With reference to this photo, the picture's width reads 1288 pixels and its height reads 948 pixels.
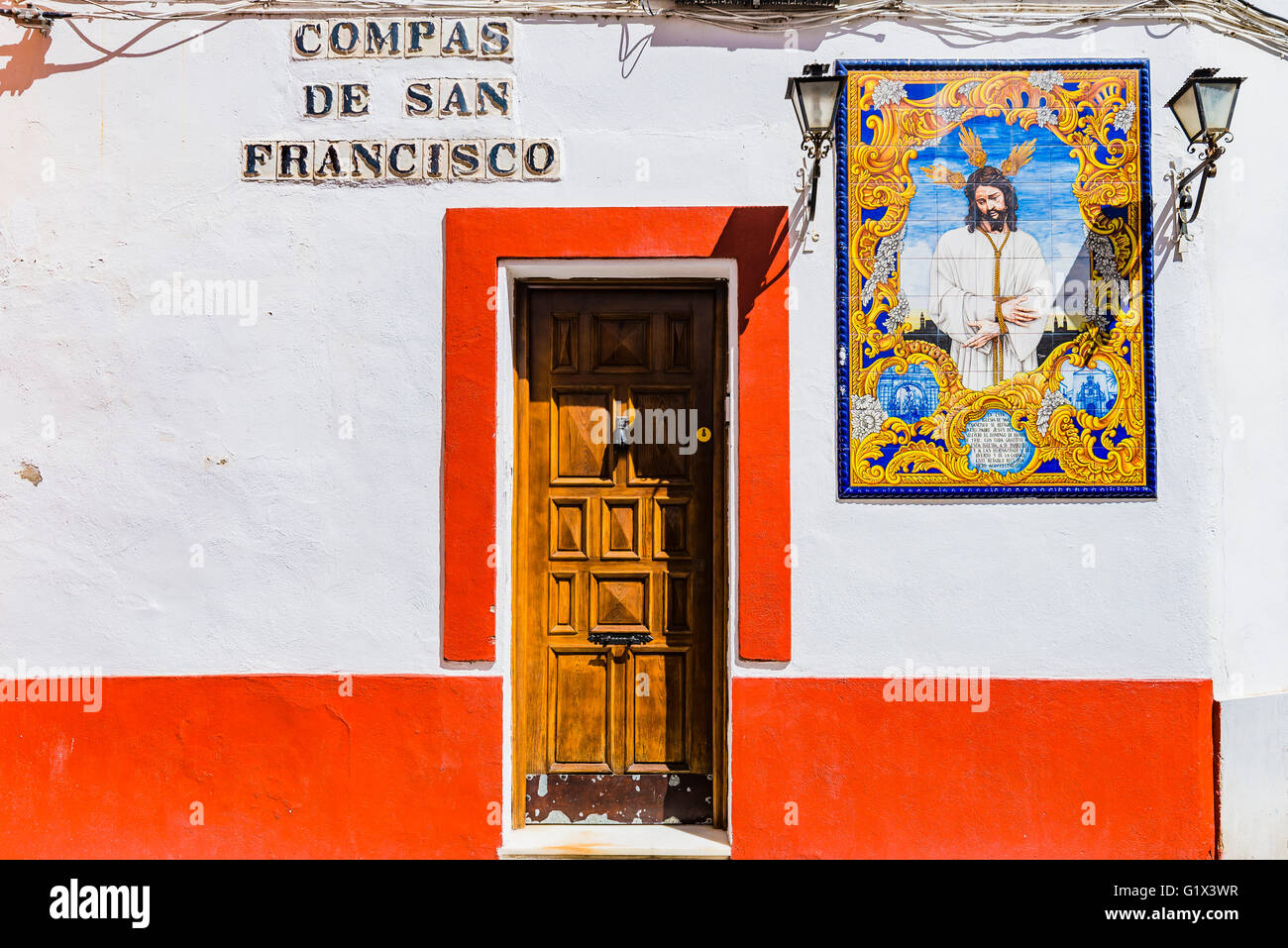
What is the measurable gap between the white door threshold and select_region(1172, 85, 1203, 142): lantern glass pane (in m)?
4.00

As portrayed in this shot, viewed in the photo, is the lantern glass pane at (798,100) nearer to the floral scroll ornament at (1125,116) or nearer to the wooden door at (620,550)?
the wooden door at (620,550)

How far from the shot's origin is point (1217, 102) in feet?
13.8

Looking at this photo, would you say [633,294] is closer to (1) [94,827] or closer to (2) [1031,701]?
(2) [1031,701]

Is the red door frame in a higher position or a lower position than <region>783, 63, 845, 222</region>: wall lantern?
lower

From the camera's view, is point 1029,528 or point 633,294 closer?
point 1029,528

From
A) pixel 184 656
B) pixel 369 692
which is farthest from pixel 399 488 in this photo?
pixel 184 656

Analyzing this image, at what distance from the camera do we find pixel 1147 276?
4.50 m

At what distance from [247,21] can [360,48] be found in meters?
0.59

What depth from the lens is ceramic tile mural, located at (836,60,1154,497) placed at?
4.46m

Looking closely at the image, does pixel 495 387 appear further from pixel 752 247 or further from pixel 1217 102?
pixel 1217 102

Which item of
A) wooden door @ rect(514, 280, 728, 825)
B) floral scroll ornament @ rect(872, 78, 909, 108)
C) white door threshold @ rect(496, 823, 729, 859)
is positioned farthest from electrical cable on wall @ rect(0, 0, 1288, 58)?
white door threshold @ rect(496, 823, 729, 859)

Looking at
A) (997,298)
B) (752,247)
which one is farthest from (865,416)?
(752,247)

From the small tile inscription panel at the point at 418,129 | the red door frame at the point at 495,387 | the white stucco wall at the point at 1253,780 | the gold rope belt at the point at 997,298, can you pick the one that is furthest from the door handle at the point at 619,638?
the white stucco wall at the point at 1253,780

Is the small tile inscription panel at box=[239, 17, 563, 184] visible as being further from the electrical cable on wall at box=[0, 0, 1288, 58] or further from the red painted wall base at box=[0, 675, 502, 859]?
the red painted wall base at box=[0, 675, 502, 859]
